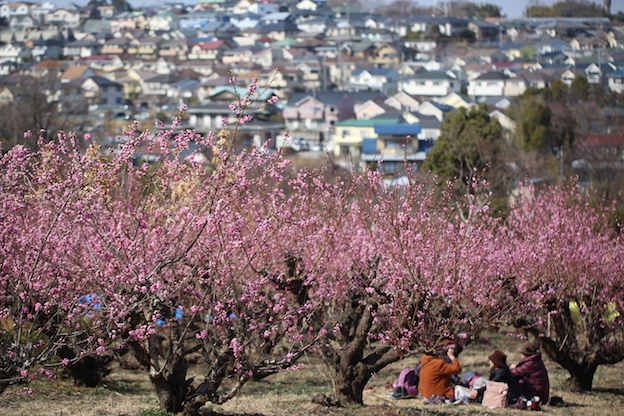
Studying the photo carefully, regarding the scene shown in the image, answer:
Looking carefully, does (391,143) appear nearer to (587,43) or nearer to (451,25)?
(587,43)

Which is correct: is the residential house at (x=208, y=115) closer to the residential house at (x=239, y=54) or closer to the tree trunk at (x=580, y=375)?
the residential house at (x=239, y=54)

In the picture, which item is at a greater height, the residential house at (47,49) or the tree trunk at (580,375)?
the tree trunk at (580,375)

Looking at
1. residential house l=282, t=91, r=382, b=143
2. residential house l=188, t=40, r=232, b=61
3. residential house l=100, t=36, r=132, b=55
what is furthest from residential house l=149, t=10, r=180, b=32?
residential house l=282, t=91, r=382, b=143

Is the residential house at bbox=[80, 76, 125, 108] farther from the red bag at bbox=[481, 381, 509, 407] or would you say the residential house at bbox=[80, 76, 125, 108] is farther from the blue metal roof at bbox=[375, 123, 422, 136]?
the red bag at bbox=[481, 381, 509, 407]

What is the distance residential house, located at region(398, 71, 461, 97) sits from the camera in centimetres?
6034

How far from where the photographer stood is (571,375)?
32.6 ft

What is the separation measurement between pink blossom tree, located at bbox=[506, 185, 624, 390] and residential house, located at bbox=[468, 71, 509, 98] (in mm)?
49156

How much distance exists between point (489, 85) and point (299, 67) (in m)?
19.2

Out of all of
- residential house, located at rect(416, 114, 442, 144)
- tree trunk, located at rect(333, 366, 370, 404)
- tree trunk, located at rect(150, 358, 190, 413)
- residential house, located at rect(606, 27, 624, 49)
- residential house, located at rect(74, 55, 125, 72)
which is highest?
tree trunk, located at rect(150, 358, 190, 413)

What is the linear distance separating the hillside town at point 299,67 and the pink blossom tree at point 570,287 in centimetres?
1480

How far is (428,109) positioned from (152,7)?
98.4 meters

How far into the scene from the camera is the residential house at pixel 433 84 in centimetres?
6034

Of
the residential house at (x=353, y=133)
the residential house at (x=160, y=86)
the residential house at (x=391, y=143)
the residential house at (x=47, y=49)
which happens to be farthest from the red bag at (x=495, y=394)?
the residential house at (x=47, y=49)

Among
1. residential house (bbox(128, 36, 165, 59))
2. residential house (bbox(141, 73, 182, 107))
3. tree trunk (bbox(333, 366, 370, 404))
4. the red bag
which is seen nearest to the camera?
tree trunk (bbox(333, 366, 370, 404))
